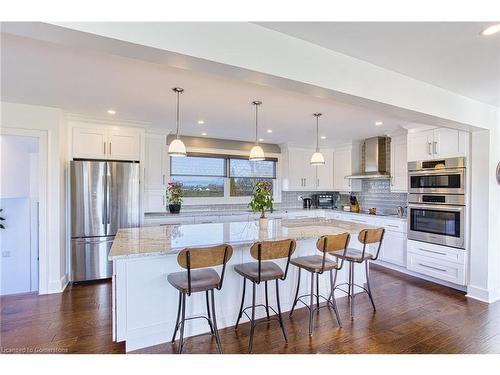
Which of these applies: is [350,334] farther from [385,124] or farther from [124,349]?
[385,124]

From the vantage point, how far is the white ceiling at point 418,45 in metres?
1.74

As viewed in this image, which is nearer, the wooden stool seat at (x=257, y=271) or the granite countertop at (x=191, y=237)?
the granite countertop at (x=191, y=237)

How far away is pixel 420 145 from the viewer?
4.17 m

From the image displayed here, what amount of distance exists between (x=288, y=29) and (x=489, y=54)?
1656 mm

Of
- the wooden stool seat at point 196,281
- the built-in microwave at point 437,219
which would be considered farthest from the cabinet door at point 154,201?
the built-in microwave at point 437,219

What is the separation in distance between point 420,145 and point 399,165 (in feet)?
2.58

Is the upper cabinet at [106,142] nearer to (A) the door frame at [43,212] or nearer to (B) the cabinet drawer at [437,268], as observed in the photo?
(A) the door frame at [43,212]

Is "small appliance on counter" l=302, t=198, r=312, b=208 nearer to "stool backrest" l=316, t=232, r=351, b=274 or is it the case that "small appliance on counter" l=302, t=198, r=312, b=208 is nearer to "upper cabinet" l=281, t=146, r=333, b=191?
"upper cabinet" l=281, t=146, r=333, b=191

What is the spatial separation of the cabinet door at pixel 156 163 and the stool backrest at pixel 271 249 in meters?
3.06

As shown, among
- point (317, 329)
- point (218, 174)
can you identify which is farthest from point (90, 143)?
point (317, 329)

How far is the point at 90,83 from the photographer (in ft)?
8.90

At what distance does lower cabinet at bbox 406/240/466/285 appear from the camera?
3.64 m

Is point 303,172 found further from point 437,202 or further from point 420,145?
point 437,202
